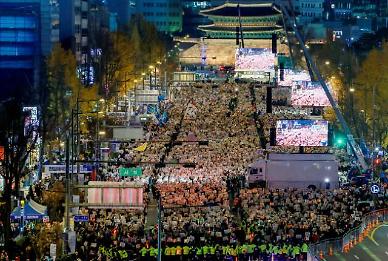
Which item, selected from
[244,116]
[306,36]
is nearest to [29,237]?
Answer: [244,116]

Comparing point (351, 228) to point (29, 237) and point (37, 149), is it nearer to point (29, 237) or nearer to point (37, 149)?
point (29, 237)

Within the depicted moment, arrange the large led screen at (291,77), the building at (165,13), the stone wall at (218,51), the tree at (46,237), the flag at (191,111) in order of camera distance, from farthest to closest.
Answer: the building at (165,13) < the stone wall at (218,51) < the large led screen at (291,77) < the flag at (191,111) < the tree at (46,237)

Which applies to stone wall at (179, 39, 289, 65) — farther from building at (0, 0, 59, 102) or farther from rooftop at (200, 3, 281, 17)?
building at (0, 0, 59, 102)

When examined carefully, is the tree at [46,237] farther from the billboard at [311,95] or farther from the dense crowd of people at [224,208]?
the billboard at [311,95]

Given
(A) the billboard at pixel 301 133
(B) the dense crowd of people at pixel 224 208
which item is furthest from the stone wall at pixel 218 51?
A: (A) the billboard at pixel 301 133

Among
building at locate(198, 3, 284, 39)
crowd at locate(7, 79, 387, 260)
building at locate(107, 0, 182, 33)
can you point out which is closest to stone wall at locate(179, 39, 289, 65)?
building at locate(198, 3, 284, 39)

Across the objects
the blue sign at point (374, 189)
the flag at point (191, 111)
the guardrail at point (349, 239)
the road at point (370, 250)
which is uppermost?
the flag at point (191, 111)
